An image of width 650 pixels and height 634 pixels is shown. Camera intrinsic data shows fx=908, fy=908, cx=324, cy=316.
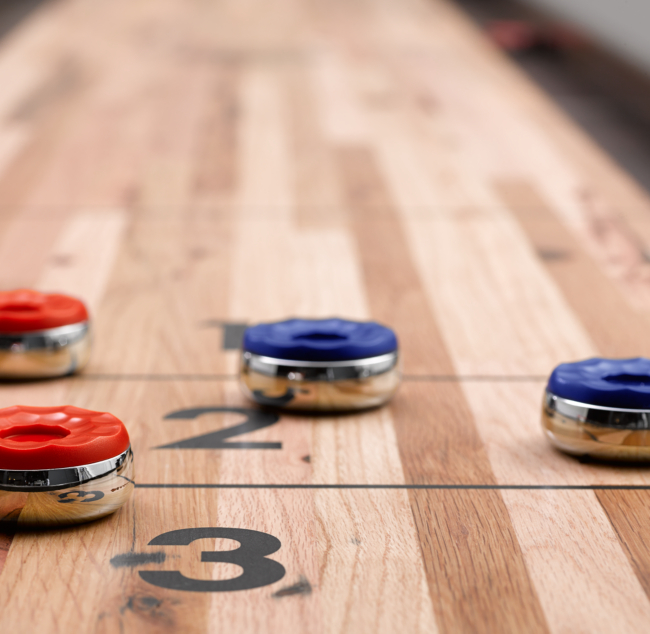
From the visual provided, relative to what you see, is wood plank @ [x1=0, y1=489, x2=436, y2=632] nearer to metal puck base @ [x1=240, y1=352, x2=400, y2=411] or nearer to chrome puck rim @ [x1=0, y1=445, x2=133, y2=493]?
chrome puck rim @ [x1=0, y1=445, x2=133, y2=493]

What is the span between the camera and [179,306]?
3.70ft

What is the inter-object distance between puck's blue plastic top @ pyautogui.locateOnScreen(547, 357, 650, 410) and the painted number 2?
0.25 metres

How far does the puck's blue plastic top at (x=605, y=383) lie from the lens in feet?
2.39

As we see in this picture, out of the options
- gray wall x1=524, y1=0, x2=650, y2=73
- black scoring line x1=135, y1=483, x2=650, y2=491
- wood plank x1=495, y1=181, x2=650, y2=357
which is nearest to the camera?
black scoring line x1=135, y1=483, x2=650, y2=491

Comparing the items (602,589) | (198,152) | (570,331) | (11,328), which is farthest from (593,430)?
(198,152)

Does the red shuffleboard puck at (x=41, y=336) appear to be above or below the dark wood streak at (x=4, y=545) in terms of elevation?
above

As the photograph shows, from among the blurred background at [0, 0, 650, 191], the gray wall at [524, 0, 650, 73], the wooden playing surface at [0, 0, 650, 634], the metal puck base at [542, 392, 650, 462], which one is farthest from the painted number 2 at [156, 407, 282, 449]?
the gray wall at [524, 0, 650, 73]

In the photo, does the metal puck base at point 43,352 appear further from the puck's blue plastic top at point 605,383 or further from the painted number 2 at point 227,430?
the puck's blue plastic top at point 605,383

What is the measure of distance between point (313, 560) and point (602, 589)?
19 cm

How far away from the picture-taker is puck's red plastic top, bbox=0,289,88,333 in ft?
2.89

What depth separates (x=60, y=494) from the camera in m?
0.62

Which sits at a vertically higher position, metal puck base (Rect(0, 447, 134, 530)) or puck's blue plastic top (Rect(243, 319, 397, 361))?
puck's blue plastic top (Rect(243, 319, 397, 361))

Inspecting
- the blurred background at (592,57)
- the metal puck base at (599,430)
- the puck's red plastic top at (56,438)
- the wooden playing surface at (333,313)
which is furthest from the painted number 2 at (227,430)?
the blurred background at (592,57)

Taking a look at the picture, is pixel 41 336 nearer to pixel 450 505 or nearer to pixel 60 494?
pixel 60 494
